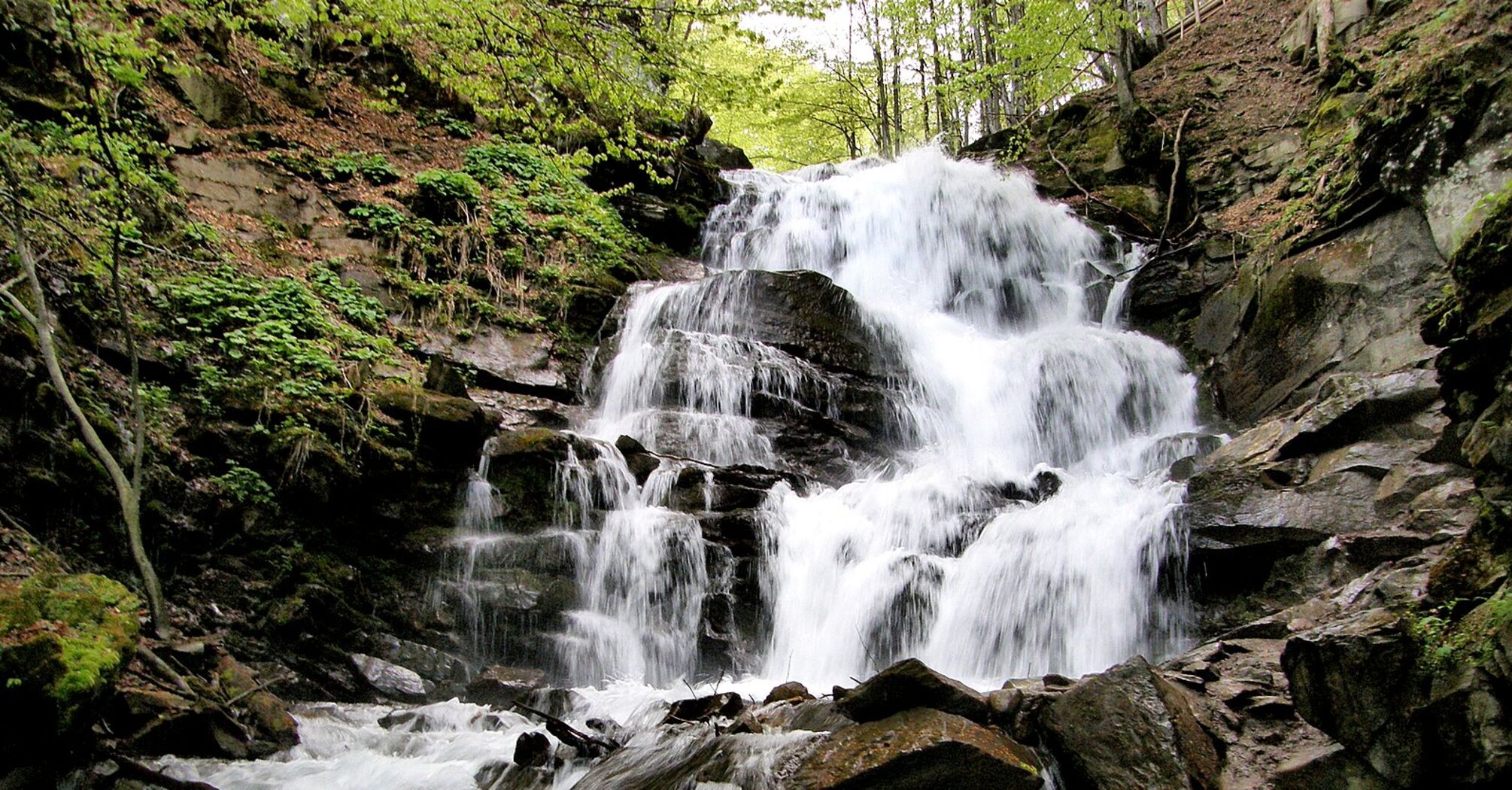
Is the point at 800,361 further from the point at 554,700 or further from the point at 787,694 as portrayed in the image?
the point at 787,694

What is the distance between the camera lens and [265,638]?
585cm

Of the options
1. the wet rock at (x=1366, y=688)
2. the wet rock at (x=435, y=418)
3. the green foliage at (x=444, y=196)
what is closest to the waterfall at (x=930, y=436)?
the wet rock at (x=435, y=418)

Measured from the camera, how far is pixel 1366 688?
3.14 m

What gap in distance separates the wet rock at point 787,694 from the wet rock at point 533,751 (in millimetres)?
1329

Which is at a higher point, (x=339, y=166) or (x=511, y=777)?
(x=339, y=166)

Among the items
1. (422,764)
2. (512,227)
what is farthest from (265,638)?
(512,227)

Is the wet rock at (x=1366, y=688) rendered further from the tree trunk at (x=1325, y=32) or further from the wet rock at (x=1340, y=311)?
the tree trunk at (x=1325, y=32)

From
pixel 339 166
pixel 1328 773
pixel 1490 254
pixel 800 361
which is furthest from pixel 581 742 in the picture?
pixel 339 166

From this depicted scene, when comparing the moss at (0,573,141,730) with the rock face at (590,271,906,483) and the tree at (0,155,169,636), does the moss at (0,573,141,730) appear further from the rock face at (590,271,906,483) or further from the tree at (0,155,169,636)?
the rock face at (590,271,906,483)

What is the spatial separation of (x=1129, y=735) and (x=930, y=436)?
7107 millimetres

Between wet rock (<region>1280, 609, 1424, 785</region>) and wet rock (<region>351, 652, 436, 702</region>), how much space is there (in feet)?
18.9

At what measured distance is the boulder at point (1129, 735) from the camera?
3373 millimetres

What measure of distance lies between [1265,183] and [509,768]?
12.4m

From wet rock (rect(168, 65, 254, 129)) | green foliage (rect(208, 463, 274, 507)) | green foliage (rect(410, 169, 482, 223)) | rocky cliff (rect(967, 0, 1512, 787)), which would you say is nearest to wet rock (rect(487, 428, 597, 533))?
green foliage (rect(208, 463, 274, 507))
